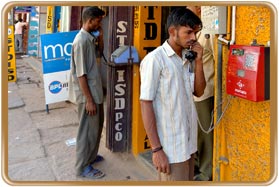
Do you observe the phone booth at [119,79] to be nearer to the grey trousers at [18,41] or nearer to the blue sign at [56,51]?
the blue sign at [56,51]

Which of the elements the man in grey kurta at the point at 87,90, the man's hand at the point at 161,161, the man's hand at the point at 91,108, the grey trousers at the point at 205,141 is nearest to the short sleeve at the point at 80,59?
the man in grey kurta at the point at 87,90

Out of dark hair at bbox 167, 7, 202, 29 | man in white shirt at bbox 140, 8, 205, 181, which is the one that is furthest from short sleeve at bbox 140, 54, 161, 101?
dark hair at bbox 167, 7, 202, 29

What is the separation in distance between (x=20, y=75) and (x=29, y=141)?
587 cm

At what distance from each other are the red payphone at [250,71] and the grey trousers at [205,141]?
0.99 m

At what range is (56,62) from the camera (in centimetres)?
505

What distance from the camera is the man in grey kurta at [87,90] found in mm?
3094

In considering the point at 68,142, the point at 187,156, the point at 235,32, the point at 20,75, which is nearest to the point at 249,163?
the point at 187,156

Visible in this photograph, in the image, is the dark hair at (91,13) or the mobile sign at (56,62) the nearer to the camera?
the dark hair at (91,13)

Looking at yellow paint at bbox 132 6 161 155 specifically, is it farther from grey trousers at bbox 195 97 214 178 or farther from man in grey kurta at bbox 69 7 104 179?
grey trousers at bbox 195 97 214 178

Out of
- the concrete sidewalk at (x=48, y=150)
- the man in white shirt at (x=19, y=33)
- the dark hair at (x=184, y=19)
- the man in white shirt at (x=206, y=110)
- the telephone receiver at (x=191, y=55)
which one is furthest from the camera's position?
the man in white shirt at (x=19, y=33)

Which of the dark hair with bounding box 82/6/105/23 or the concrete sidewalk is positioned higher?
the dark hair with bounding box 82/6/105/23

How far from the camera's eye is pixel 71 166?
3670 millimetres

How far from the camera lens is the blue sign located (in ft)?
Answer: 16.2

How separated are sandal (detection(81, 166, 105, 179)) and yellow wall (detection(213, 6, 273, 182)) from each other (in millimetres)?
1388
